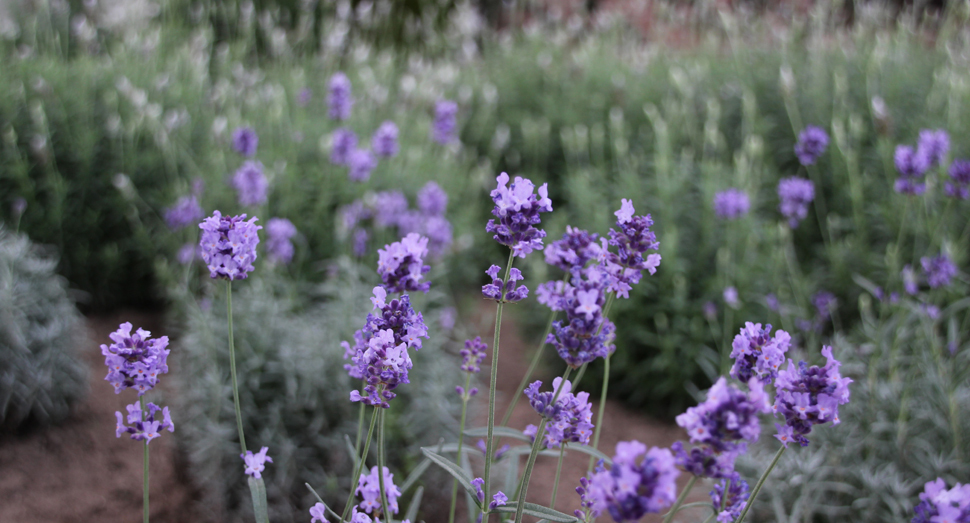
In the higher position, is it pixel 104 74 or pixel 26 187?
pixel 104 74

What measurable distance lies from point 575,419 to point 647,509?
370mm

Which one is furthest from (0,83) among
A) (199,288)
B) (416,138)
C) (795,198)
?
(795,198)

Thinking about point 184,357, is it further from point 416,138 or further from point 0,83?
point 416,138

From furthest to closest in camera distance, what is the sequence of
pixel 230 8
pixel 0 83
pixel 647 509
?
pixel 230 8
pixel 0 83
pixel 647 509

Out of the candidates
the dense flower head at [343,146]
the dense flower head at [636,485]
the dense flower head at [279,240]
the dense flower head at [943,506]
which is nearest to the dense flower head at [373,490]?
the dense flower head at [636,485]

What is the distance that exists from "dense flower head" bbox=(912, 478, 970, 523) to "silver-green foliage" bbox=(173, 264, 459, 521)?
1729 mm

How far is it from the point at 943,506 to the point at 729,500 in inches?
14.4

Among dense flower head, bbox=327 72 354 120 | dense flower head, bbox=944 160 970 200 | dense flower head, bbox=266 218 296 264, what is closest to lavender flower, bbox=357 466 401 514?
dense flower head, bbox=266 218 296 264

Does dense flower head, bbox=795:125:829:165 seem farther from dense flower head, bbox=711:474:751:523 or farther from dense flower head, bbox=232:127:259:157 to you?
dense flower head, bbox=232:127:259:157

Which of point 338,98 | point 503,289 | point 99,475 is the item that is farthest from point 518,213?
point 338,98

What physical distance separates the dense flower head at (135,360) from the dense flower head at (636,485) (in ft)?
2.64

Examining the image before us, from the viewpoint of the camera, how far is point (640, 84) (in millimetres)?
5777

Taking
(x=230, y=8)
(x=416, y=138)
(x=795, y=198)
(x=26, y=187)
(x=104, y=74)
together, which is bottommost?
(x=26, y=187)

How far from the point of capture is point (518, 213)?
→ 3.72 ft
